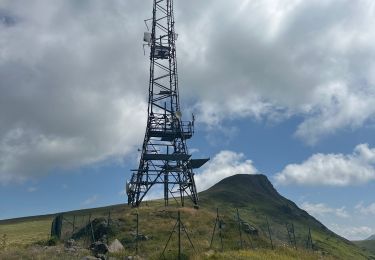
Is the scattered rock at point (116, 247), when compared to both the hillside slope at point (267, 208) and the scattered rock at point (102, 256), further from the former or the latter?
the hillside slope at point (267, 208)

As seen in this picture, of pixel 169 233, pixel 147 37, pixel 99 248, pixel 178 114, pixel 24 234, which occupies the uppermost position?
pixel 147 37

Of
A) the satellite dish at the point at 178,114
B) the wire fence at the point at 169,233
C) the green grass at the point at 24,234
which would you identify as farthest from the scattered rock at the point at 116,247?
the satellite dish at the point at 178,114

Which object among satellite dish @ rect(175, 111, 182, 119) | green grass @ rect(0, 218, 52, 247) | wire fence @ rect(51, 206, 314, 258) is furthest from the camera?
satellite dish @ rect(175, 111, 182, 119)

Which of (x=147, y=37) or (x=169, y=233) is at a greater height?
(x=147, y=37)

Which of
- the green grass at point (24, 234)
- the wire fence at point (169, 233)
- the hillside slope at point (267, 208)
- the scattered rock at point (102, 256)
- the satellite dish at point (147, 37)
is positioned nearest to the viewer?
the scattered rock at point (102, 256)

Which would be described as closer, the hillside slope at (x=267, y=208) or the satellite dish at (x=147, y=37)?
the satellite dish at (x=147, y=37)

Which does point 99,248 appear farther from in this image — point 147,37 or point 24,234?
point 24,234

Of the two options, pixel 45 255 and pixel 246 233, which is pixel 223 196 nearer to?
pixel 246 233

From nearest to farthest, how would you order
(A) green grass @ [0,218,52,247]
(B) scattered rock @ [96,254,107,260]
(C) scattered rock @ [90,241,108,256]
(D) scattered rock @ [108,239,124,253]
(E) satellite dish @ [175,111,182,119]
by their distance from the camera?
(B) scattered rock @ [96,254,107,260] → (C) scattered rock @ [90,241,108,256] → (D) scattered rock @ [108,239,124,253] → (A) green grass @ [0,218,52,247] → (E) satellite dish @ [175,111,182,119]

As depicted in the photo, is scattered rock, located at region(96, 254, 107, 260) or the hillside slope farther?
the hillside slope

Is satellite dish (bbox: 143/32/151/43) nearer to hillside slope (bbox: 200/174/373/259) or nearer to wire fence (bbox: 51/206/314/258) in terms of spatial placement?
wire fence (bbox: 51/206/314/258)

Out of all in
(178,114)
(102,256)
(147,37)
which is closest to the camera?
(102,256)

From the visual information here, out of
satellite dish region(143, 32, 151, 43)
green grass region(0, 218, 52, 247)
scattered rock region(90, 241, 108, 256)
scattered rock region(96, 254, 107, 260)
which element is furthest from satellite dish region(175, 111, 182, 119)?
scattered rock region(96, 254, 107, 260)

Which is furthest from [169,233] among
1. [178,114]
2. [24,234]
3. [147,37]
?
[24,234]
